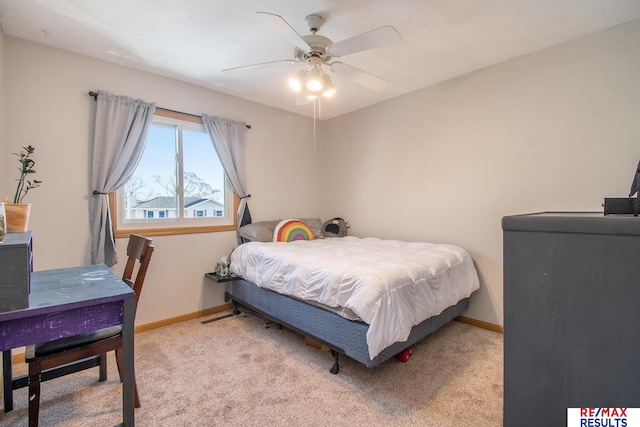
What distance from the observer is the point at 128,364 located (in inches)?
54.2

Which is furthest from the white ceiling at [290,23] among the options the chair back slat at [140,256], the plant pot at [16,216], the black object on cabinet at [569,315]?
the black object on cabinet at [569,315]

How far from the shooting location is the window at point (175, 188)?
112 inches

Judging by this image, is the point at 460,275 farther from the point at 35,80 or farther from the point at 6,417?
the point at 35,80

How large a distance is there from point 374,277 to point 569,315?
1.19 metres

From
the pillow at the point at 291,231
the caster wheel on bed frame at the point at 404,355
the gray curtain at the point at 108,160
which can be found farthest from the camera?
the pillow at the point at 291,231

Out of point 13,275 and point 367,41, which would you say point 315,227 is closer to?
point 367,41

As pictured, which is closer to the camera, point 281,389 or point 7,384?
point 7,384

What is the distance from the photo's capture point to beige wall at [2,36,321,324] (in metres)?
2.30

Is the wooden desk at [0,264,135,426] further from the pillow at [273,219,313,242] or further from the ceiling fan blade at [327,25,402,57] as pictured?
the pillow at [273,219,313,242]

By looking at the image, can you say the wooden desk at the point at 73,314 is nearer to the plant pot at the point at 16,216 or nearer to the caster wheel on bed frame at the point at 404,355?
the plant pot at the point at 16,216

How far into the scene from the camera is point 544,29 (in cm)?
222

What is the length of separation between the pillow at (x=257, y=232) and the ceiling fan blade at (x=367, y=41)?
2006 millimetres

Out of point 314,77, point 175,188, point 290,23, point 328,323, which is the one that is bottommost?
point 328,323

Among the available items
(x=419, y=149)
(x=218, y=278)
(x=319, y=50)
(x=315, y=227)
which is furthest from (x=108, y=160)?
(x=419, y=149)
